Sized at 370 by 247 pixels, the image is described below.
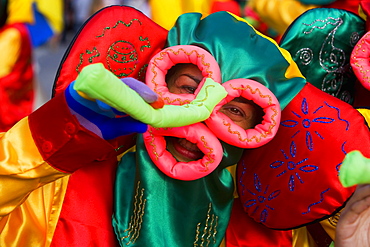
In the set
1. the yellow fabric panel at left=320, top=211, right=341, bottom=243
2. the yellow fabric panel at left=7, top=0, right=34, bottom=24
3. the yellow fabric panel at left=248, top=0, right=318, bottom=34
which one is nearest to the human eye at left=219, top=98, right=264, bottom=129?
the yellow fabric panel at left=320, top=211, right=341, bottom=243

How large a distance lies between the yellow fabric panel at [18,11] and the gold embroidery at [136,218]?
182cm

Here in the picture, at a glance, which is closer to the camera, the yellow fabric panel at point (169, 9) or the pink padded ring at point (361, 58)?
the pink padded ring at point (361, 58)

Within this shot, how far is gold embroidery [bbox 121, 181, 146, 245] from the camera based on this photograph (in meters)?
1.38

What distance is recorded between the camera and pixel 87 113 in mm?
1116

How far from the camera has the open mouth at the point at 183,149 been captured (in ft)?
4.46

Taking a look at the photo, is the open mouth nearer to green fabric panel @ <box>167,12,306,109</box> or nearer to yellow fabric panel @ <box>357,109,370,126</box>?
green fabric panel @ <box>167,12,306,109</box>

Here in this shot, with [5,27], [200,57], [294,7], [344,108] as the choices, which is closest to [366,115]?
[344,108]

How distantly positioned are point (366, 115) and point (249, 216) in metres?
0.41

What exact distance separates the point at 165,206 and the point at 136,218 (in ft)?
0.25

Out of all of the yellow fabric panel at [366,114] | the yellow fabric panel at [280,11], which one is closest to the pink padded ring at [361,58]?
the yellow fabric panel at [366,114]

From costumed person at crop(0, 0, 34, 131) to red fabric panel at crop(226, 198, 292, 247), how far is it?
1.52m

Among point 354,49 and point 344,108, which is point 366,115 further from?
point 354,49

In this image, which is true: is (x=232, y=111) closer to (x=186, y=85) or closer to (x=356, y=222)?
(x=186, y=85)

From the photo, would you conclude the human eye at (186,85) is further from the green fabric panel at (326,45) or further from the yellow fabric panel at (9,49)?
the yellow fabric panel at (9,49)
